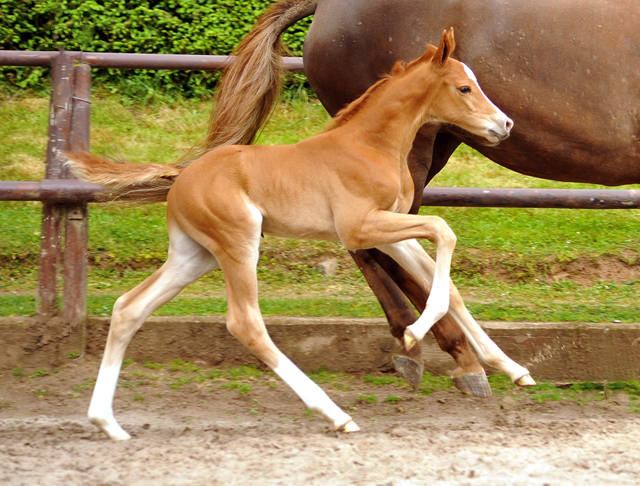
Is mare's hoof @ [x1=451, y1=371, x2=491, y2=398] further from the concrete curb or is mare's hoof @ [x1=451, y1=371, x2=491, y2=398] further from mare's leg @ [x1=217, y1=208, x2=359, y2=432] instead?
mare's leg @ [x1=217, y1=208, x2=359, y2=432]

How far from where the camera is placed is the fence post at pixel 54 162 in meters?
4.00

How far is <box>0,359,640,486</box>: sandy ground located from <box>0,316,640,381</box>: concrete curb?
0.43ft

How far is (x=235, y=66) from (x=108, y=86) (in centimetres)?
368

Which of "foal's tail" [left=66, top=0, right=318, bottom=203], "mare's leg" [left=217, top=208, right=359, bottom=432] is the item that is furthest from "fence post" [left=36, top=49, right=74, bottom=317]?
"mare's leg" [left=217, top=208, right=359, bottom=432]

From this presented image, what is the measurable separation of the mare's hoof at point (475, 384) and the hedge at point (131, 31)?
4.43 m

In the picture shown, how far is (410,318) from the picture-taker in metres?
3.74

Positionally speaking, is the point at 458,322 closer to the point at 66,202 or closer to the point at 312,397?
the point at 312,397

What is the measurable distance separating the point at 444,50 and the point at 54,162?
2133mm

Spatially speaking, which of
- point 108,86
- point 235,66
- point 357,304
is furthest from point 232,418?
point 108,86

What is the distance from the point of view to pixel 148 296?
324 cm

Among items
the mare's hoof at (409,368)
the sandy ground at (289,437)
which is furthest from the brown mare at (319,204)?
the mare's hoof at (409,368)

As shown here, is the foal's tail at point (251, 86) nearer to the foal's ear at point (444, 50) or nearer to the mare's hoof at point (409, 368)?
the foal's ear at point (444, 50)

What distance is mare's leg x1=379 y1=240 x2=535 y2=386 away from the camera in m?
3.00

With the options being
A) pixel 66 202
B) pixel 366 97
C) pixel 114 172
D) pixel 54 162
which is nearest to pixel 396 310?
pixel 366 97
